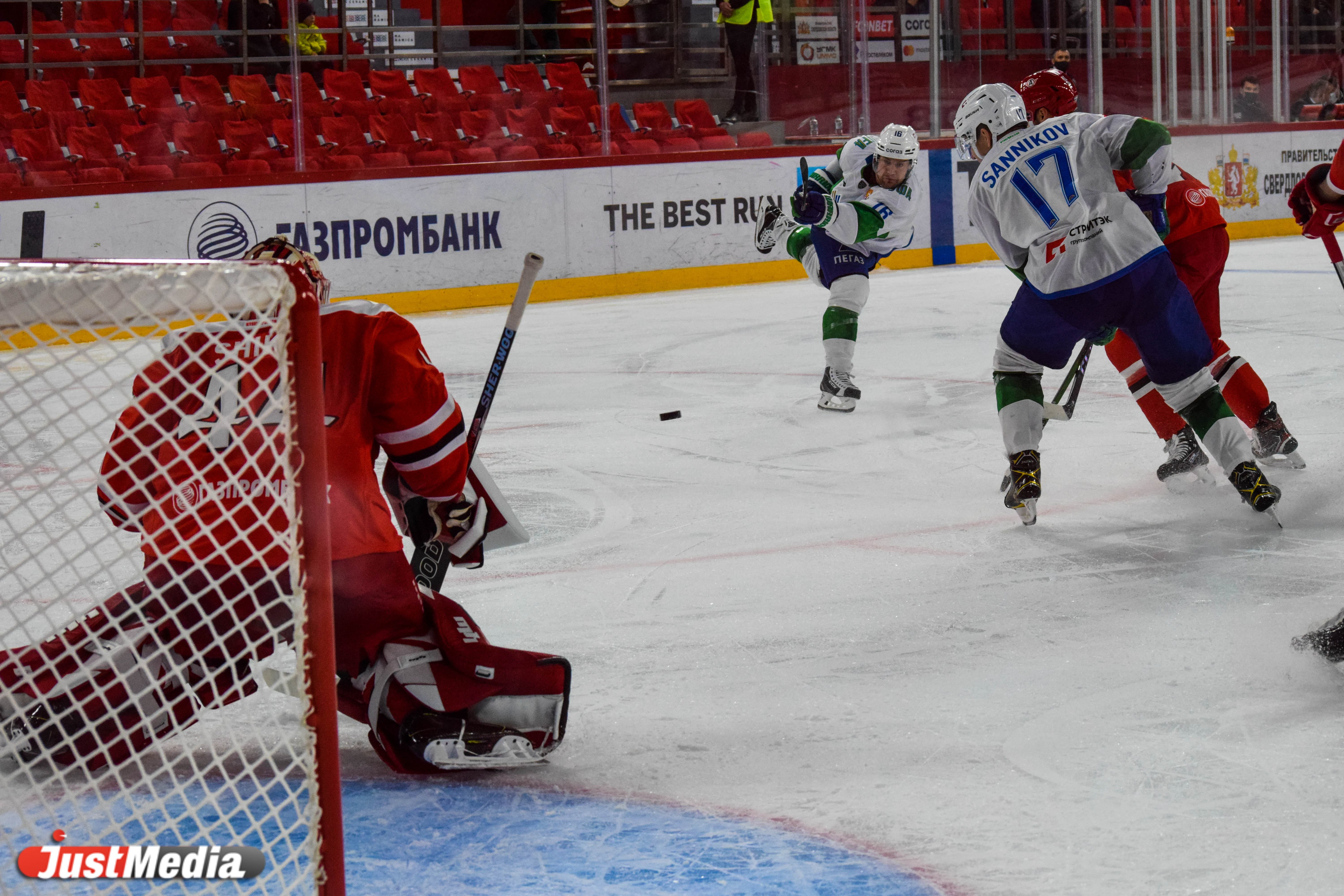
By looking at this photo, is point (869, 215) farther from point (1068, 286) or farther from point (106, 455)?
point (106, 455)

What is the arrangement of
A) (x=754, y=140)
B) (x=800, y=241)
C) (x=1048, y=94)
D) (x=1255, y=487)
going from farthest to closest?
(x=754, y=140), (x=800, y=241), (x=1048, y=94), (x=1255, y=487)

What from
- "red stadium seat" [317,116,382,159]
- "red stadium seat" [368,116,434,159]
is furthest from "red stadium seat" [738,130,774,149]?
"red stadium seat" [317,116,382,159]

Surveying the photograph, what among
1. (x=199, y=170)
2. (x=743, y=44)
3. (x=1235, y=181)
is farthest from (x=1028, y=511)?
(x=1235, y=181)

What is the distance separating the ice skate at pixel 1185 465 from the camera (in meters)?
4.25

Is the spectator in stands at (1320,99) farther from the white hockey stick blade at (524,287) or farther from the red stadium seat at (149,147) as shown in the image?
the white hockey stick blade at (524,287)

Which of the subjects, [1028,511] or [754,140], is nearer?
[1028,511]

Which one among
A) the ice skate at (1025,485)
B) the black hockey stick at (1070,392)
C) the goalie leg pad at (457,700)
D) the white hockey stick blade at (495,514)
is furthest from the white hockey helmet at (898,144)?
A: the goalie leg pad at (457,700)

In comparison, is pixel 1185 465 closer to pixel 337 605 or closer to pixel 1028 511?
pixel 1028 511

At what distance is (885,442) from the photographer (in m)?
5.07

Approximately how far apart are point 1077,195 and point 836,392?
2.03 metres

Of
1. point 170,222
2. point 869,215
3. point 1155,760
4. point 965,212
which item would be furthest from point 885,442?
point 965,212

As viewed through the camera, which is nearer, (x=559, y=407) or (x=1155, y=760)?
(x=1155, y=760)

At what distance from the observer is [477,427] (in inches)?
109

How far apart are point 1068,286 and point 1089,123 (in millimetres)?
424
